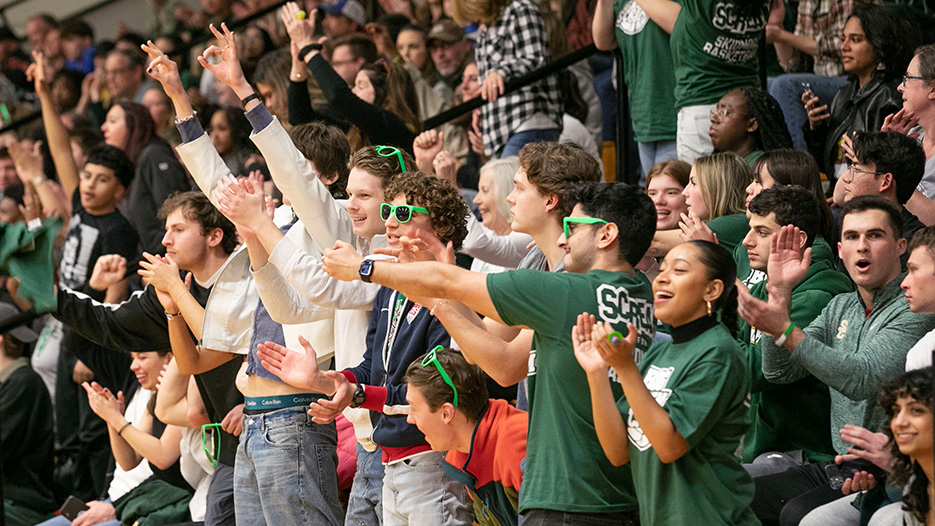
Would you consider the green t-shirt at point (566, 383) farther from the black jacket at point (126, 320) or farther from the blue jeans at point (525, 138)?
the blue jeans at point (525, 138)

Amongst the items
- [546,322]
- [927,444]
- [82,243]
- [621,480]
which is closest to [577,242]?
[546,322]

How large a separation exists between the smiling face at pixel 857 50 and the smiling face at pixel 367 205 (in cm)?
235

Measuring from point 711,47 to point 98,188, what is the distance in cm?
338

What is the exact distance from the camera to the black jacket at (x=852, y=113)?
471cm

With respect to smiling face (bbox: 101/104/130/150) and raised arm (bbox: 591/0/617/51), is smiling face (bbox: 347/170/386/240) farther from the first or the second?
smiling face (bbox: 101/104/130/150)

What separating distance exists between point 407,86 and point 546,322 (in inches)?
124

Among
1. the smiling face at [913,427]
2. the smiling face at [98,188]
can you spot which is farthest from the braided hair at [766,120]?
the smiling face at [98,188]

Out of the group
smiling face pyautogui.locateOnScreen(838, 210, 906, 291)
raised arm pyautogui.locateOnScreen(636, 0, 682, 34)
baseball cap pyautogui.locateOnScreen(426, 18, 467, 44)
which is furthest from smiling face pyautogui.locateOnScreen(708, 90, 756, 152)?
baseball cap pyautogui.locateOnScreen(426, 18, 467, 44)

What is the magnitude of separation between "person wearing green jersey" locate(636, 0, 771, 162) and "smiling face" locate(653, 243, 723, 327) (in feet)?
7.82

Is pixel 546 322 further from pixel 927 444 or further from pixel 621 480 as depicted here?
pixel 927 444

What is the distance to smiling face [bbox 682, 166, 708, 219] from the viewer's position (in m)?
4.26

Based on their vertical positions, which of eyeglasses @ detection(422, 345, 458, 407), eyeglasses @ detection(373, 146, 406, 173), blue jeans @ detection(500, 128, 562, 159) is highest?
eyeglasses @ detection(373, 146, 406, 173)

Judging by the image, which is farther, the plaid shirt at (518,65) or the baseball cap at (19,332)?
the plaid shirt at (518,65)

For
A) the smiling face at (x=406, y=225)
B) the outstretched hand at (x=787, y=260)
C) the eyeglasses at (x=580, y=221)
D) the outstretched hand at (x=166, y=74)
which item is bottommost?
the outstretched hand at (x=787, y=260)
